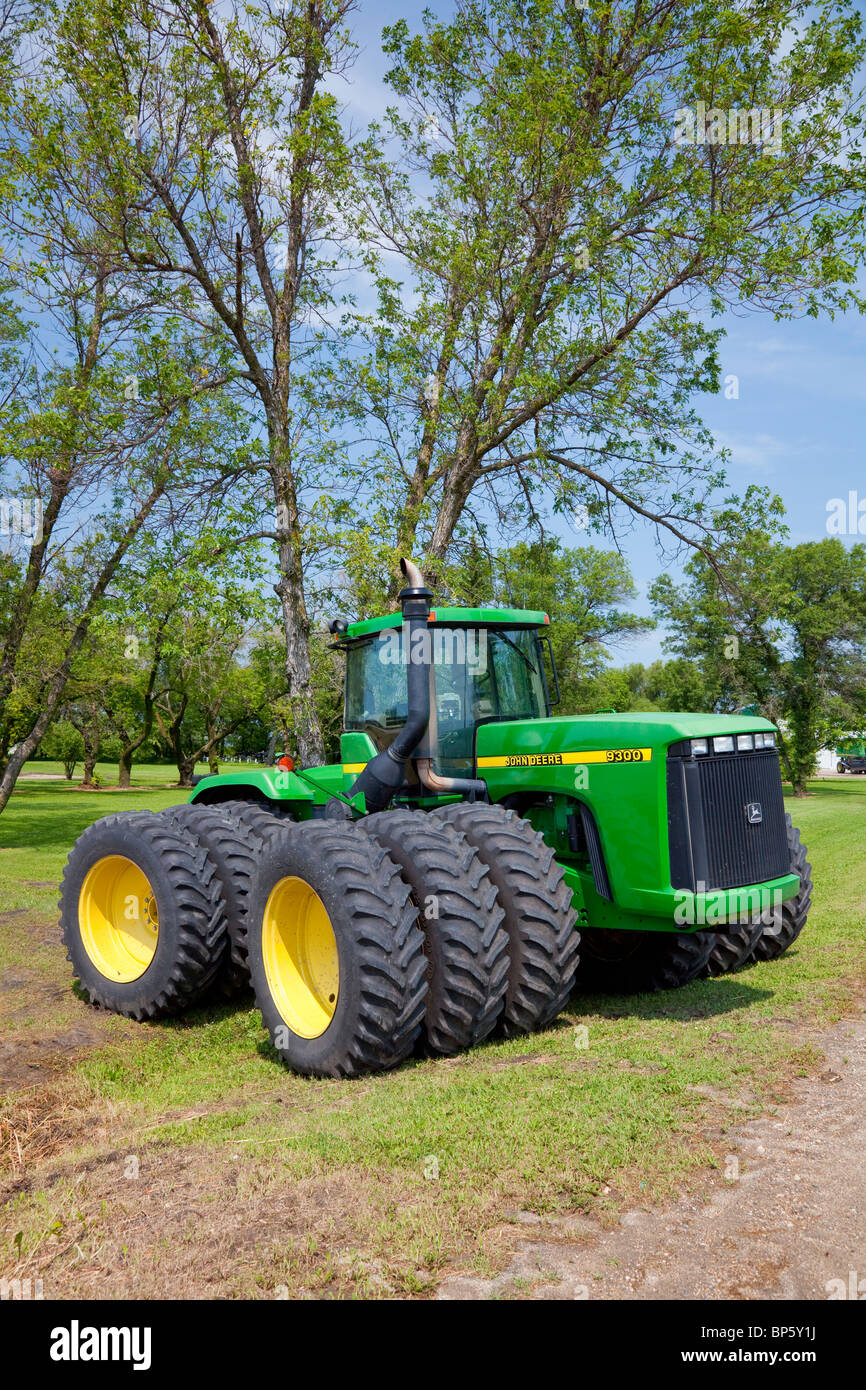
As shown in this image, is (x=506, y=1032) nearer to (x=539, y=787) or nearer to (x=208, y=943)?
(x=539, y=787)

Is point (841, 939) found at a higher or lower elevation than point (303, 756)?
lower

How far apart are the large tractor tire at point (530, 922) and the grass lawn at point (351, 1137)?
0.73ft

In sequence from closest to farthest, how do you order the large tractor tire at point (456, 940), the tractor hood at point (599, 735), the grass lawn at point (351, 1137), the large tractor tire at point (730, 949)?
the grass lawn at point (351, 1137), the large tractor tire at point (456, 940), the tractor hood at point (599, 735), the large tractor tire at point (730, 949)

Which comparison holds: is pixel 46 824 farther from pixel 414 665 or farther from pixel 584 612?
pixel 584 612

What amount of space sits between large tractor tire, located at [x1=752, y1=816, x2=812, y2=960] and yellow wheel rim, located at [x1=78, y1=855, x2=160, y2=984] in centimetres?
451

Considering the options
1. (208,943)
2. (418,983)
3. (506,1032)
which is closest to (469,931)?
(418,983)

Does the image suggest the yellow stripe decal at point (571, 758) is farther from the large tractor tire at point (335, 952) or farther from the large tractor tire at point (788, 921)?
the large tractor tire at point (788, 921)

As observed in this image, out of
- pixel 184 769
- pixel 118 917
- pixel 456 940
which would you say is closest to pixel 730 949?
pixel 456 940

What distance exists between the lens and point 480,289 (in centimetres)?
1395

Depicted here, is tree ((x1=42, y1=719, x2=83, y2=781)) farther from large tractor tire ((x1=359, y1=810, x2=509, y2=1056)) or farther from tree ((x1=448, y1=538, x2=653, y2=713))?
large tractor tire ((x1=359, y1=810, x2=509, y2=1056))

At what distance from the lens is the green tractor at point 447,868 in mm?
5078

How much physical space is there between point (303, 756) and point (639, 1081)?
33.1 feet

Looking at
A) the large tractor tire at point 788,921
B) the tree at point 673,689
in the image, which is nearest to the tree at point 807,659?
the tree at point 673,689

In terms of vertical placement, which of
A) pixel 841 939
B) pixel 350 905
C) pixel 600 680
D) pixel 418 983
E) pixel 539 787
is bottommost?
pixel 841 939
